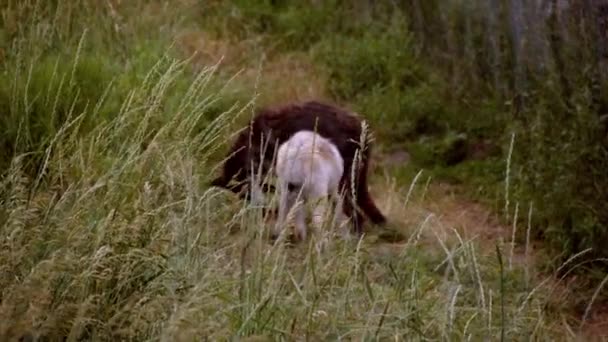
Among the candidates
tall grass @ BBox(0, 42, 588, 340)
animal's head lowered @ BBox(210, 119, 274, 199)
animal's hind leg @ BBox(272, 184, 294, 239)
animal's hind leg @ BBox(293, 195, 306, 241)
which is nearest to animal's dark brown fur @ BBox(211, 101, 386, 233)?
animal's head lowered @ BBox(210, 119, 274, 199)

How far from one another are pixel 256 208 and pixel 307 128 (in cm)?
223

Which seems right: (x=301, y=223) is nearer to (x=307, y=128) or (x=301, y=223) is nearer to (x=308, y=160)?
(x=308, y=160)

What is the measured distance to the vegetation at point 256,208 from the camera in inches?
171

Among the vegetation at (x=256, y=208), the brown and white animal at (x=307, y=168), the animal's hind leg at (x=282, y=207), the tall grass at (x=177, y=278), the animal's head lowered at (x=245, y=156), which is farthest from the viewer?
the animal's head lowered at (x=245, y=156)

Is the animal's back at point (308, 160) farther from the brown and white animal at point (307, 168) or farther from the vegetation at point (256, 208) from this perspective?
the vegetation at point (256, 208)

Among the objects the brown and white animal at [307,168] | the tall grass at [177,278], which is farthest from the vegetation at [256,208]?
the brown and white animal at [307,168]

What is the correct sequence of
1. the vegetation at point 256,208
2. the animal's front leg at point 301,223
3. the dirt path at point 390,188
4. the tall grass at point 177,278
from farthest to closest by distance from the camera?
the dirt path at point 390,188
the animal's front leg at point 301,223
the vegetation at point 256,208
the tall grass at point 177,278

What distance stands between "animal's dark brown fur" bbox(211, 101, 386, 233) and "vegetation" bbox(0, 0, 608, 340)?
5.8 inches

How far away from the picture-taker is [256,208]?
4.79 metres

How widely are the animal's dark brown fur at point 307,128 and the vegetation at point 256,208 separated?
15cm

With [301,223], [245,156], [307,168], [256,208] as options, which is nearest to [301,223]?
[301,223]

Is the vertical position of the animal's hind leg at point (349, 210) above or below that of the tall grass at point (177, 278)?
below

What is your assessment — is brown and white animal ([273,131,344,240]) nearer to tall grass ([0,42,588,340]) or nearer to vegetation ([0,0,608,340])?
vegetation ([0,0,608,340])

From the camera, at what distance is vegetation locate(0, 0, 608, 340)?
4.34 m
